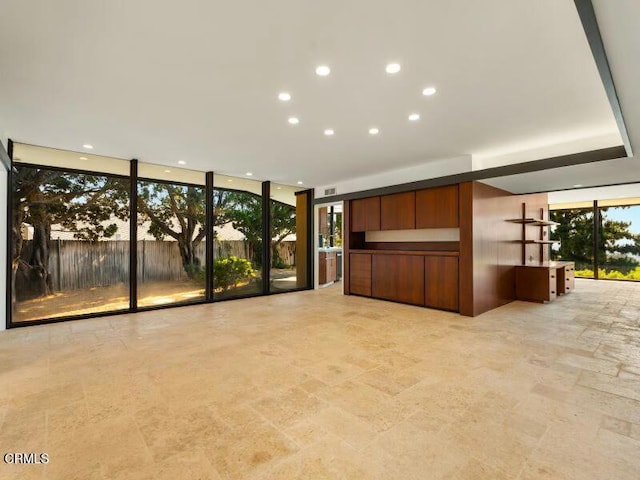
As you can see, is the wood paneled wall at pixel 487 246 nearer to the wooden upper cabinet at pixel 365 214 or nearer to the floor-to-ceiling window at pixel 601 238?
the wooden upper cabinet at pixel 365 214

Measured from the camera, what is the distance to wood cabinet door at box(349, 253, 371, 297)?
732cm

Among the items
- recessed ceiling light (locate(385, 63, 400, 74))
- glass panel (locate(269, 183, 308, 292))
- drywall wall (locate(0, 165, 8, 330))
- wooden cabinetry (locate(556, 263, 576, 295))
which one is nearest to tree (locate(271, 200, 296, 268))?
glass panel (locate(269, 183, 308, 292))

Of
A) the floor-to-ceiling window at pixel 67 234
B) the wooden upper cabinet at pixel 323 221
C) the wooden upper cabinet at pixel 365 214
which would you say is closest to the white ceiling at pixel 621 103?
the wooden upper cabinet at pixel 365 214

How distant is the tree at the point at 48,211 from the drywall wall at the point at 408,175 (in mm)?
5065

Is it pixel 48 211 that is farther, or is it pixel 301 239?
pixel 301 239

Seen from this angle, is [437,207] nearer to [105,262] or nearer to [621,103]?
[621,103]

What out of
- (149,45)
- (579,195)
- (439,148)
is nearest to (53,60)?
(149,45)

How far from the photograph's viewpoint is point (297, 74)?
294cm

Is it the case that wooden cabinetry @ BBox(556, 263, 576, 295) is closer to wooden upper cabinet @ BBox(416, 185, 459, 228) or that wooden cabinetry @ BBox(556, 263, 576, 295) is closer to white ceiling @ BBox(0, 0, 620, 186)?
wooden upper cabinet @ BBox(416, 185, 459, 228)

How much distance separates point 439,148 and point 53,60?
4989 mm

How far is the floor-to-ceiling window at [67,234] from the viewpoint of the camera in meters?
4.99

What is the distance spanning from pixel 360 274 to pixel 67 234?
591 centimetres

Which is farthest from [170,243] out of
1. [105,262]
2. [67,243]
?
[67,243]

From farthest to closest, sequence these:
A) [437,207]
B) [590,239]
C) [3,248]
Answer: [590,239] → [437,207] → [3,248]
